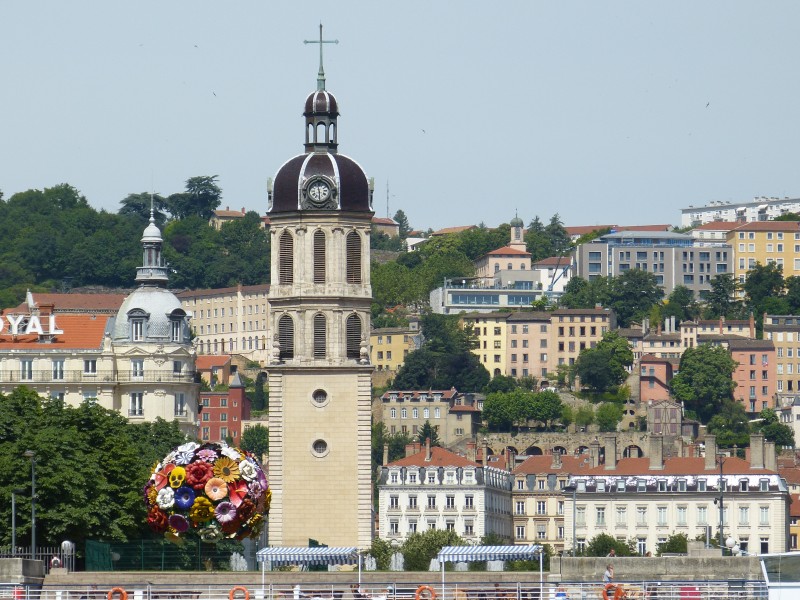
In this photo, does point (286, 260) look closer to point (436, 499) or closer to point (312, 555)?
point (312, 555)

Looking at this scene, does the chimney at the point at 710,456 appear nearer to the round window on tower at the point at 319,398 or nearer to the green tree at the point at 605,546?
the green tree at the point at 605,546

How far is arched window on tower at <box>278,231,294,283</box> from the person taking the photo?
3989 inches

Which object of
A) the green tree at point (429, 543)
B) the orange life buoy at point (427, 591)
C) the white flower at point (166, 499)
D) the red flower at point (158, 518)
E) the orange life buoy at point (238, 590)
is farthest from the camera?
the green tree at point (429, 543)

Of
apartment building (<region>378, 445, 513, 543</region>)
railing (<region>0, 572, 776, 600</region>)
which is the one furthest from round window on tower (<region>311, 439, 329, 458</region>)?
apartment building (<region>378, 445, 513, 543</region>)

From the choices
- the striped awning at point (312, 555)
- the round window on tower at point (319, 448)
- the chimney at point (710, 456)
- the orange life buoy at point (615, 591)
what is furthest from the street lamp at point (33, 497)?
the chimney at point (710, 456)

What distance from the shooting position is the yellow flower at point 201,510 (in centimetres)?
7188

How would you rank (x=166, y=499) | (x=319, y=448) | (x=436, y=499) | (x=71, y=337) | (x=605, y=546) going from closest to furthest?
(x=166, y=499) → (x=319, y=448) → (x=71, y=337) → (x=605, y=546) → (x=436, y=499)

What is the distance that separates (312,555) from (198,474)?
46.8 feet

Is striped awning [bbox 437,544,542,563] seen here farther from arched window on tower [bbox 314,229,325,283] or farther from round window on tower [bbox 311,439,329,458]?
arched window on tower [bbox 314,229,325,283]

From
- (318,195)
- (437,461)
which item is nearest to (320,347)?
(318,195)

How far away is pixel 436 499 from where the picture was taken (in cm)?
18925

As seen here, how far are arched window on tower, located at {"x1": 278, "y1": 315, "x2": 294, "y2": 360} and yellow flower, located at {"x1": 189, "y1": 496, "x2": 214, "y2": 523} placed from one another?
28915mm

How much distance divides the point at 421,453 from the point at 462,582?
12348 cm

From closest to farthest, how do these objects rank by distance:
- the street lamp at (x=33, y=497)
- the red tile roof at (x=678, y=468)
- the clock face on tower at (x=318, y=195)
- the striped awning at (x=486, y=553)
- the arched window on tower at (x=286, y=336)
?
the striped awning at (x=486, y=553) < the street lamp at (x=33, y=497) < the arched window on tower at (x=286, y=336) < the clock face on tower at (x=318, y=195) < the red tile roof at (x=678, y=468)
